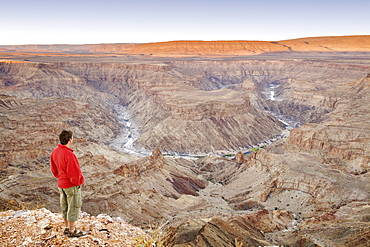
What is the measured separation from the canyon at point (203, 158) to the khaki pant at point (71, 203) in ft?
15.7

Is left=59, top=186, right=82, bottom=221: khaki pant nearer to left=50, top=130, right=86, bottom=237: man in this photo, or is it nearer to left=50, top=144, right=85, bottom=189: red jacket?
left=50, top=130, right=86, bottom=237: man

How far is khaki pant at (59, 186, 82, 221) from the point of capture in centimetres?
810

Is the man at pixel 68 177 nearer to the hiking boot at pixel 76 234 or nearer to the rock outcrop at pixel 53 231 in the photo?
the hiking boot at pixel 76 234

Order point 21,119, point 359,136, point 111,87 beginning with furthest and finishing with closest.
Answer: point 111,87 < point 21,119 < point 359,136

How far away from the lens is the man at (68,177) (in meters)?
7.96

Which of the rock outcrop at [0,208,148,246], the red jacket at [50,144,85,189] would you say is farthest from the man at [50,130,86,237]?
the rock outcrop at [0,208,148,246]

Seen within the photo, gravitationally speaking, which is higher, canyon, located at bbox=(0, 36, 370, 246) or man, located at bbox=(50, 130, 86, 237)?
man, located at bbox=(50, 130, 86, 237)

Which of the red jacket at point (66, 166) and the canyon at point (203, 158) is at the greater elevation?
the red jacket at point (66, 166)

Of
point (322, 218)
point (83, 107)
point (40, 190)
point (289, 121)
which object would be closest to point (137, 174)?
point (40, 190)

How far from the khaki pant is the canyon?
478 centimetres

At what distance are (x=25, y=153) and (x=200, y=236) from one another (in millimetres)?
40608

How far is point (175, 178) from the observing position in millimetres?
43031

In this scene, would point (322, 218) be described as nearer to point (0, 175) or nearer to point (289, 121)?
point (0, 175)

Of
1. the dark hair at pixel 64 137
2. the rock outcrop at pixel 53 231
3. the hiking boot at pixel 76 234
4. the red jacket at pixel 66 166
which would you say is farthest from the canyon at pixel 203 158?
the dark hair at pixel 64 137
